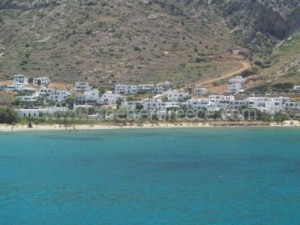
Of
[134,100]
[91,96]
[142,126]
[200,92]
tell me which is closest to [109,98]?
[91,96]

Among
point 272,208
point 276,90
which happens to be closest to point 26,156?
point 272,208

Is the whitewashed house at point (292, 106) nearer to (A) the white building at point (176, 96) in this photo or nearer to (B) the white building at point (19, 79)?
(A) the white building at point (176, 96)

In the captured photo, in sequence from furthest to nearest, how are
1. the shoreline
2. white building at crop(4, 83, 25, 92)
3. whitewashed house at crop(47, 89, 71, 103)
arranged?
white building at crop(4, 83, 25, 92)
whitewashed house at crop(47, 89, 71, 103)
the shoreline

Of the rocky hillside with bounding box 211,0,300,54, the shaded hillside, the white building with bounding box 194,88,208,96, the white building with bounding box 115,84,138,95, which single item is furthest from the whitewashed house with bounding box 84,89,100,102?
Answer: the rocky hillside with bounding box 211,0,300,54

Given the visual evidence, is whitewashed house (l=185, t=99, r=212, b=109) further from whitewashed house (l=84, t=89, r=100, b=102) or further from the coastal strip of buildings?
whitewashed house (l=84, t=89, r=100, b=102)

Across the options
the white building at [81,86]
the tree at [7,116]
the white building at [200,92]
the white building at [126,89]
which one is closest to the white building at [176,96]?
the white building at [200,92]

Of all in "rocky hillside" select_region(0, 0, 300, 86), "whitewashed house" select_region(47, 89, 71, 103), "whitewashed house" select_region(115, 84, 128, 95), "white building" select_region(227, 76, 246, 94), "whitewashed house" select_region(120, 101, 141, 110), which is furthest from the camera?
"rocky hillside" select_region(0, 0, 300, 86)

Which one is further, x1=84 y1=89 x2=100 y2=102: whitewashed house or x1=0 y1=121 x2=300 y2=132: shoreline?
x1=84 y1=89 x2=100 y2=102: whitewashed house

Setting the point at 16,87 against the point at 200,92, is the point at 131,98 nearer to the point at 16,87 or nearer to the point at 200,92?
the point at 200,92
